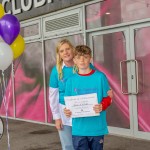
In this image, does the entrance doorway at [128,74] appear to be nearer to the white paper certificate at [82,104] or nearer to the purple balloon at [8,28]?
the purple balloon at [8,28]

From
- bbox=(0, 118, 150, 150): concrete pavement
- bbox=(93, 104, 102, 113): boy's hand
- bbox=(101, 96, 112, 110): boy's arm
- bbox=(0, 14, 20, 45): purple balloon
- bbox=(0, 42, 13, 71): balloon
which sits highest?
bbox=(0, 14, 20, 45): purple balloon

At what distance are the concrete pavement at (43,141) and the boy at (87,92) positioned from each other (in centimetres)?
265

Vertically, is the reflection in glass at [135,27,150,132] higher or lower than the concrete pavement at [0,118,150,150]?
higher

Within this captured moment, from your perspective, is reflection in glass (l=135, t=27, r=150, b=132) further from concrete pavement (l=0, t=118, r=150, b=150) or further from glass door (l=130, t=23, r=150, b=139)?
concrete pavement (l=0, t=118, r=150, b=150)

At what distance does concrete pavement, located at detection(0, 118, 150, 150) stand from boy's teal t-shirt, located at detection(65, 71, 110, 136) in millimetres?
2694

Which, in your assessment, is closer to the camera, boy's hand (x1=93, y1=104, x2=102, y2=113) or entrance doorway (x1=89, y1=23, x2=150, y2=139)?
boy's hand (x1=93, y1=104, x2=102, y2=113)

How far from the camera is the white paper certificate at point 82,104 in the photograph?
3.00 metres

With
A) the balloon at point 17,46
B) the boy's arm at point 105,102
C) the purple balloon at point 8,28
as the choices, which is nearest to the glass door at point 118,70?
the balloon at point 17,46

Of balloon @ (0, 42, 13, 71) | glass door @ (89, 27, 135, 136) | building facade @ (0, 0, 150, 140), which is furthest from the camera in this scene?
glass door @ (89, 27, 135, 136)

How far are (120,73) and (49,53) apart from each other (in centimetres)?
248

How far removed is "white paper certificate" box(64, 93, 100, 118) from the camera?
118 inches

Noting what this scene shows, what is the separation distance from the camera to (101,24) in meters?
6.92

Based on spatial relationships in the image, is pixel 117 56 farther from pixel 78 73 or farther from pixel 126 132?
pixel 78 73

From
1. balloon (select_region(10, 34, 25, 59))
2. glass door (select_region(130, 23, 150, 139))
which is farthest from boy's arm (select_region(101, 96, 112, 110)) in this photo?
glass door (select_region(130, 23, 150, 139))
